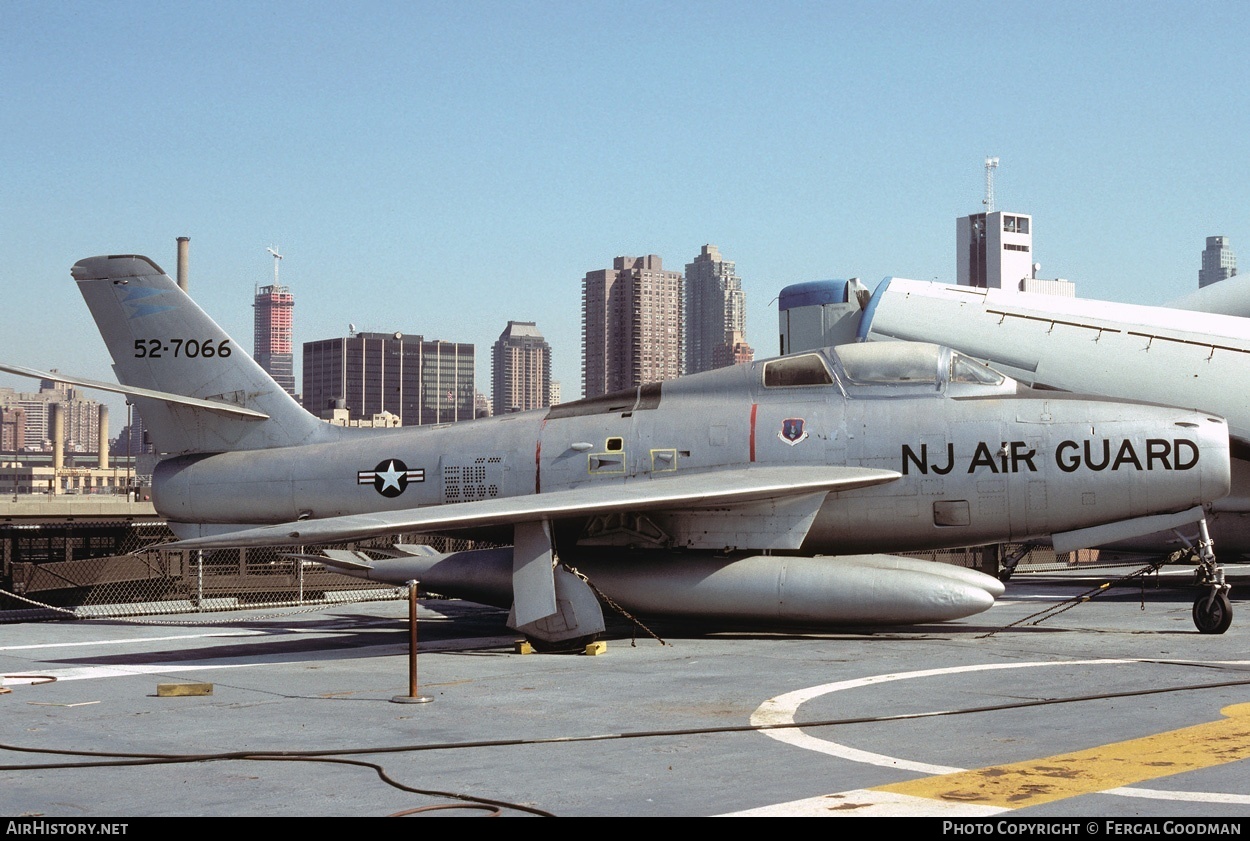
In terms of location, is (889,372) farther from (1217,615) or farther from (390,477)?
(390,477)

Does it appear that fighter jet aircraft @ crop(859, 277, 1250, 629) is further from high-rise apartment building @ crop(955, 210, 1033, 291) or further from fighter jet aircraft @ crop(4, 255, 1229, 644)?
high-rise apartment building @ crop(955, 210, 1033, 291)

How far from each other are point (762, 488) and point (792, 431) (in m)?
1.56

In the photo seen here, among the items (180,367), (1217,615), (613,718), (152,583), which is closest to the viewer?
(613,718)

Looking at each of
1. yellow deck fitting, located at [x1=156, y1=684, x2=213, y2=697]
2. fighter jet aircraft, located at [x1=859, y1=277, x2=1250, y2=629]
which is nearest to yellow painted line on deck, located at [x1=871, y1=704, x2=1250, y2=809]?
yellow deck fitting, located at [x1=156, y1=684, x2=213, y2=697]

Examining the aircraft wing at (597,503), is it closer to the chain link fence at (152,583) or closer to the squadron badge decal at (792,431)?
the squadron badge decal at (792,431)

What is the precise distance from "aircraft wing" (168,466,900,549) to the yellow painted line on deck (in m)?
6.92

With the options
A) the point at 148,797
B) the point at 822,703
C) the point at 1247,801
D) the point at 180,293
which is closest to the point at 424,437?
the point at 180,293

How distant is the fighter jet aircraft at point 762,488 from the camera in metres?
14.6

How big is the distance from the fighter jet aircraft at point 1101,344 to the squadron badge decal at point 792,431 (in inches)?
285

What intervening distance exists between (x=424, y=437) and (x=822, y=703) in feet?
29.9

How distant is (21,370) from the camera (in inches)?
640

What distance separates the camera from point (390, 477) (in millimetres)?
17422

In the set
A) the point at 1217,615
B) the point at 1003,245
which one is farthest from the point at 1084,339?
the point at 1003,245
